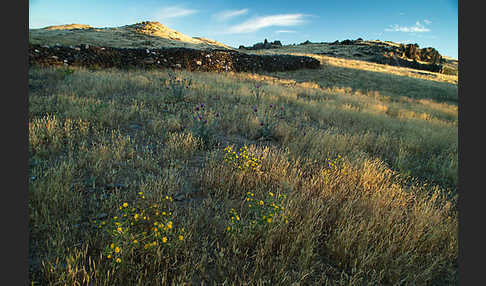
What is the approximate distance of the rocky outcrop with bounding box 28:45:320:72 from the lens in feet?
35.0

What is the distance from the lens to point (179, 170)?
130 inches

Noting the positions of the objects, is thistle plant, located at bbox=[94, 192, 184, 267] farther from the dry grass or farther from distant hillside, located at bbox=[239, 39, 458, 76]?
distant hillside, located at bbox=[239, 39, 458, 76]

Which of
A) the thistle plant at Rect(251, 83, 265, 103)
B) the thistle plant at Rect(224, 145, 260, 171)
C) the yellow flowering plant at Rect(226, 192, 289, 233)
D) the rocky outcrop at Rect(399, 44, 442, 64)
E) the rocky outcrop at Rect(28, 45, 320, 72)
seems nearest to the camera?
the yellow flowering plant at Rect(226, 192, 289, 233)

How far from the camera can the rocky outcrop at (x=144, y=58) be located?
1066 cm

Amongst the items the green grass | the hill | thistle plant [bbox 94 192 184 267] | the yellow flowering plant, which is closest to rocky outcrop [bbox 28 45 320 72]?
the hill

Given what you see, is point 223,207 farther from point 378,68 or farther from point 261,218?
point 378,68

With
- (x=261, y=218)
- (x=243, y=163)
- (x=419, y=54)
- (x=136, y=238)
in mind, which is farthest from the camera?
(x=419, y=54)

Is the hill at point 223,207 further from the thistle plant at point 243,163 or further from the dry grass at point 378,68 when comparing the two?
the dry grass at point 378,68

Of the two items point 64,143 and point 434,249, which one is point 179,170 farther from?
point 434,249

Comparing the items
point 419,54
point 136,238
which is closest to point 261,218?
point 136,238

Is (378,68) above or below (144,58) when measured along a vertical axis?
above

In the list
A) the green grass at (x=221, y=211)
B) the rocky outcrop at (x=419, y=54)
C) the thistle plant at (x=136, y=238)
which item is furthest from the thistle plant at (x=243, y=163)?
the rocky outcrop at (x=419, y=54)

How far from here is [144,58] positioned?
12.9 metres

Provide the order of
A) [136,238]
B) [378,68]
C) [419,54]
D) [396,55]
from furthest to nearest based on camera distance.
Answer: [419,54] < [396,55] < [378,68] < [136,238]
